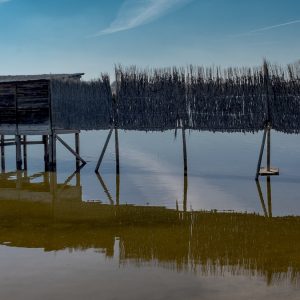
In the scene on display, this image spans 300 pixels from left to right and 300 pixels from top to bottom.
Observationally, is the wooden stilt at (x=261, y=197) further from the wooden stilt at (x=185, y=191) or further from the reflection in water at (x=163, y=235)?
the wooden stilt at (x=185, y=191)

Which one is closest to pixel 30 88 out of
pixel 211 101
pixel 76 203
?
pixel 211 101

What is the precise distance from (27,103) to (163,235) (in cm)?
1118

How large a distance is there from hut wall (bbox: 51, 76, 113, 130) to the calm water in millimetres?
2538

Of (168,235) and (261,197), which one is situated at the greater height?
(261,197)

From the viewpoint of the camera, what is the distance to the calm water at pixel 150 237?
585cm

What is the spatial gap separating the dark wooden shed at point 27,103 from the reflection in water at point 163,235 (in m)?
6.20

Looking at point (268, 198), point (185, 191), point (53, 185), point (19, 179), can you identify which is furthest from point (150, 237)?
point (19, 179)

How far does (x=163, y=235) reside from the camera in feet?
27.3

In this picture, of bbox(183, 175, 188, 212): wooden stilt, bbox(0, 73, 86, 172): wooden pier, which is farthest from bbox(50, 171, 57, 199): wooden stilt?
bbox(183, 175, 188, 212): wooden stilt

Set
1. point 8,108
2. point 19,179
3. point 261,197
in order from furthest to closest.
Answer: point 8,108 < point 19,179 < point 261,197

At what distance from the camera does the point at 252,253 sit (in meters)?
7.14

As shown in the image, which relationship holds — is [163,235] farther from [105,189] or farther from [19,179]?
[19,179]

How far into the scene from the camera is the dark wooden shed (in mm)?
17703

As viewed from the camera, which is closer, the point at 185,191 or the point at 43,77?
the point at 185,191
